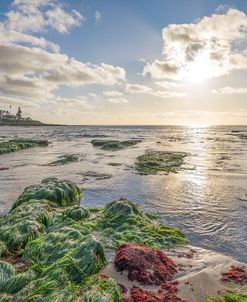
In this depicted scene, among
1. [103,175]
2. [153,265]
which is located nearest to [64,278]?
[153,265]

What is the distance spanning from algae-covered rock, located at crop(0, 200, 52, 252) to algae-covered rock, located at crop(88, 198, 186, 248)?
1.29 metres

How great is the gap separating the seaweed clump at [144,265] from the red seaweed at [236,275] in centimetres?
91

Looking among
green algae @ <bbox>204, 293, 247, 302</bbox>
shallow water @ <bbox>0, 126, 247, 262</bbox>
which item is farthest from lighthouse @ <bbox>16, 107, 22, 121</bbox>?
green algae @ <bbox>204, 293, 247, 302</bbox>

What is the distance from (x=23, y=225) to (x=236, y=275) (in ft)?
15.8

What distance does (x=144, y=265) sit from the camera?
4996mm

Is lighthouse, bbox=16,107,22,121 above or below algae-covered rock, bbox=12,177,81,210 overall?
above

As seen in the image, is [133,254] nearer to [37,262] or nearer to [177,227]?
[37,262]

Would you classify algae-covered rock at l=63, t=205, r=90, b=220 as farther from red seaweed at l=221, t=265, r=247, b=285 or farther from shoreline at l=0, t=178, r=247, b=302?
red seaweed at l=221, t=265, r=247, b=285

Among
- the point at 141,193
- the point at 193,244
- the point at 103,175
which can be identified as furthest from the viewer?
the point at 103,175

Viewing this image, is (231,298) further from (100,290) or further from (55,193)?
(55,193)

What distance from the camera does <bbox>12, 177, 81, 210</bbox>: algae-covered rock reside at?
9859mm

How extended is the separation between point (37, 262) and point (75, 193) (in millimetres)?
5313

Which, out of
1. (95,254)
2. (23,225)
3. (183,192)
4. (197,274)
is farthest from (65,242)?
(183,192)

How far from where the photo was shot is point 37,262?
18.2ft
